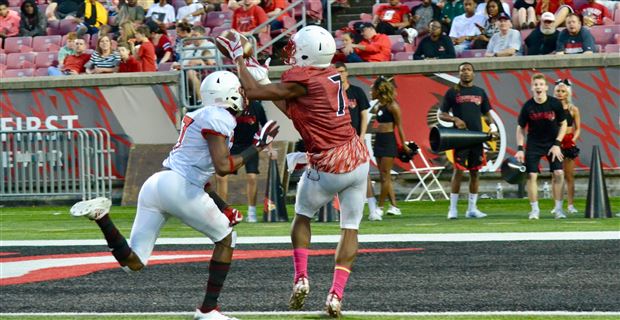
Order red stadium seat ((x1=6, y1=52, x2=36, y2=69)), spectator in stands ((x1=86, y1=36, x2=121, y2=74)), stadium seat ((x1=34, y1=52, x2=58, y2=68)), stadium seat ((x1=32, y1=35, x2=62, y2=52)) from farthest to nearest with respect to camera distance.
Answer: stadium seat ((x1=32, y1=35, x2=62, y2=52)) → red stadium seat ((x1=6, y1=52, x2=36, y2=69)) → stadium seat ((x1=34, y1=52, x2=58, y2=68)) → spectator in stands ((x1=86, y1=36, x2=121, y2=74))

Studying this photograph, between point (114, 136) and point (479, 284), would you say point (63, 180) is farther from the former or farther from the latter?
point (479, 284)

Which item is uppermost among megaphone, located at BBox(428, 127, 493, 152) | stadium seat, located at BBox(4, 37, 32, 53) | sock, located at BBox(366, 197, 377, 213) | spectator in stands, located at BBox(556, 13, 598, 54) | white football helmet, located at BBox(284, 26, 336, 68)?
white football helmet, located at BBox(284, 26, 336, 68)

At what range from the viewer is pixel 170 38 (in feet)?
72.3

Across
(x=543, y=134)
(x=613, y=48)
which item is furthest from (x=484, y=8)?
(x=543, y=134)

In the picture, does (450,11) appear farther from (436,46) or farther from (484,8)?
(436,46)

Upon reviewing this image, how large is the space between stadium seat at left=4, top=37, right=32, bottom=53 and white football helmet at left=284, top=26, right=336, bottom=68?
1562 centimetres

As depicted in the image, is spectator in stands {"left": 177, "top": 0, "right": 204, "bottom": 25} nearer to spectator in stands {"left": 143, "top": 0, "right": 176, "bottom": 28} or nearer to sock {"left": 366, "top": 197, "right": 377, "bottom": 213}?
spectator in stands {"left": 143, "top": 0, "right": 176, "bottom": 28}

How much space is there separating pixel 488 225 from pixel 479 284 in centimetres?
515

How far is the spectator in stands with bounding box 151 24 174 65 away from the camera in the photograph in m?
21.4

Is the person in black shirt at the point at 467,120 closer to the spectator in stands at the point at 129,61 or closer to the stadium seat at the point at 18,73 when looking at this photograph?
the spectator in stands at the point at 129,61

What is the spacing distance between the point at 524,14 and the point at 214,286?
499 inches

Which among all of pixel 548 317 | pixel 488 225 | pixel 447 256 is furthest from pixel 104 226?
pixel 488 225

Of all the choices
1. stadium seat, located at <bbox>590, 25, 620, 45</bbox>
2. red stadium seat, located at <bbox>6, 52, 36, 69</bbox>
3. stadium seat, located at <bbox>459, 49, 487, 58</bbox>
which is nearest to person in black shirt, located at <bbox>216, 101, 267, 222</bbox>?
stadium seat, located at <bbox>459, 49, 487, 58</bbox>

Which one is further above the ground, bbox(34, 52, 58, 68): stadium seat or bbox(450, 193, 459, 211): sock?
bbox(34, 52, 58, 68): stadium seat
